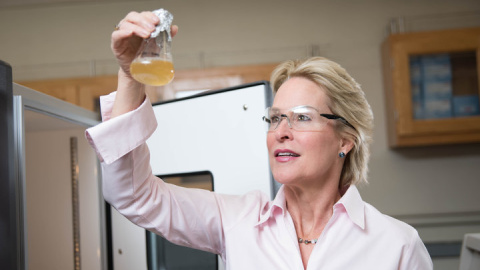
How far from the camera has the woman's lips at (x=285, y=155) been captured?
113 cm

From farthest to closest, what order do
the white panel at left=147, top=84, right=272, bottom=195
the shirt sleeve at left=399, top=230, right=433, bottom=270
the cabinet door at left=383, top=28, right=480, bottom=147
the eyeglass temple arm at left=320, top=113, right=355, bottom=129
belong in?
the cabinet door at left=383, top=28, right=480, bottom=147 < the white panel at left=147, top=84, right=272, bottom=195 < the eyeglass temple arm at left=320, top=113, right=355, bottom=129 < the shirt sleeve at left=399, top=230, right=433, bottom=270

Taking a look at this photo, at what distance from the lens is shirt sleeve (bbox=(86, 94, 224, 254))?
941mm

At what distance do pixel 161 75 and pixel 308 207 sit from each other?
57 cm

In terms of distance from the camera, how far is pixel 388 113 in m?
3.11

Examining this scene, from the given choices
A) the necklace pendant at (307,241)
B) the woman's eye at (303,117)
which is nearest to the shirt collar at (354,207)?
the necklace pendant at (307,241)

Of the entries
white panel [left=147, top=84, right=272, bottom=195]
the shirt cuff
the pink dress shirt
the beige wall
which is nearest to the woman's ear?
the pink dress shirt

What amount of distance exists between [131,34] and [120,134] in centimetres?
21

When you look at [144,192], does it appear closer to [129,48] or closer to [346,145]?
[129,48]

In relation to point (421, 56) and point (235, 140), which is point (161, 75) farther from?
point (421, 56)

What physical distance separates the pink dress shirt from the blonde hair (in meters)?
0.13

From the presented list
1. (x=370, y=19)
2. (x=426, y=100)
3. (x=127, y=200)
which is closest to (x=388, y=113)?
(x=426, y=100)

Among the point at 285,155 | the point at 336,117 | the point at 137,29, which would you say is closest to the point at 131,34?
the point at 137,29

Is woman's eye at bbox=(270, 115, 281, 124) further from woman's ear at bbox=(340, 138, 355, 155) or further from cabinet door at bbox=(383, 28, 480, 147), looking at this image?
cabinet door at bbox=(383, 28, 480, 147)

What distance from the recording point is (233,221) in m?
1.20
